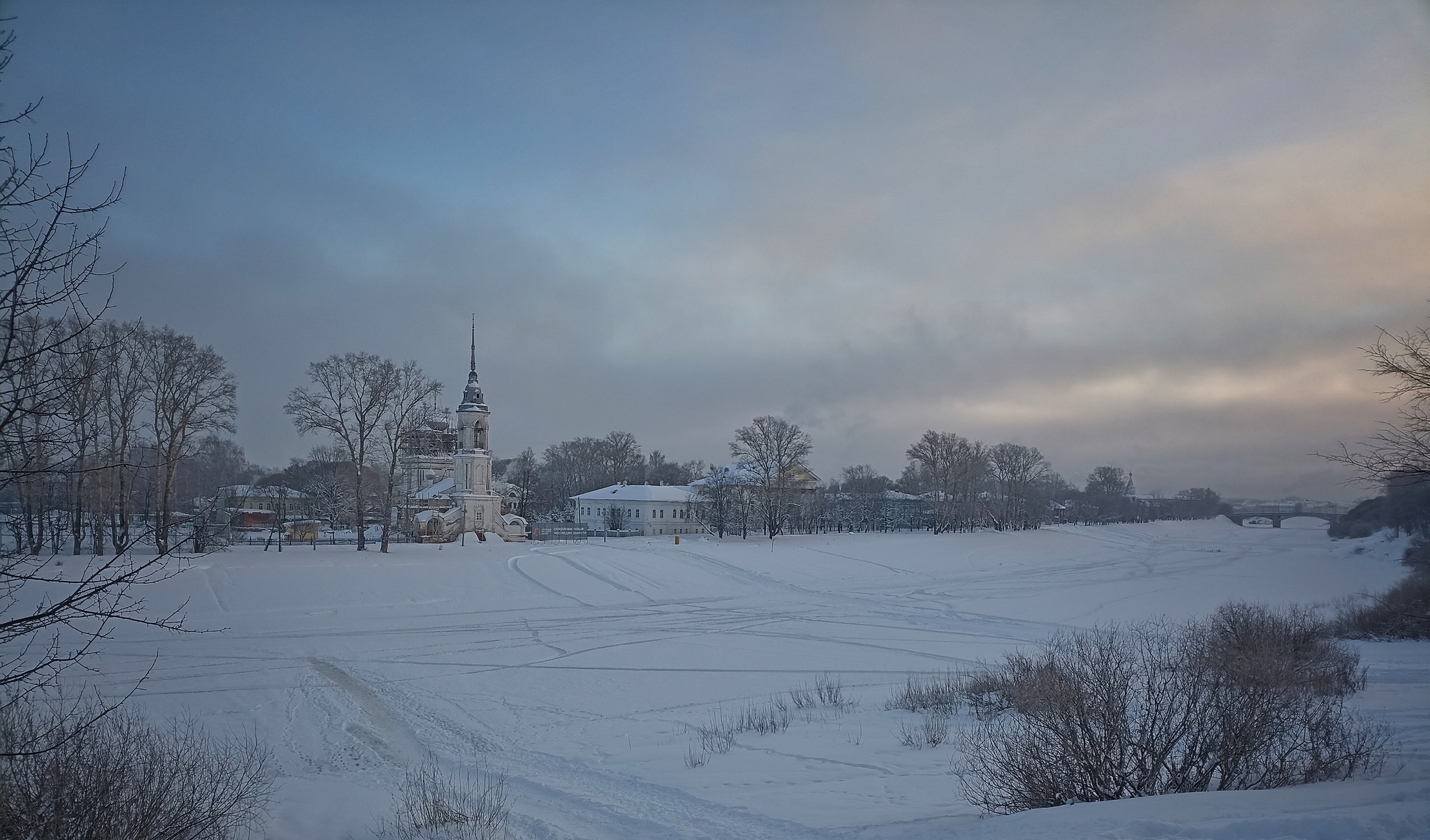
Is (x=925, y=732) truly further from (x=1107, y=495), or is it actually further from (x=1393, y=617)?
(x=1107, y=495)

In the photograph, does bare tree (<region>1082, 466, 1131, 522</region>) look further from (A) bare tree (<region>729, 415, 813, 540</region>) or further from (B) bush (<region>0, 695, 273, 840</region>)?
(B) bush (<region>0, 695, 273, 840</region>)

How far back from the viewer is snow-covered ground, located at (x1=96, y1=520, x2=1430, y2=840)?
8.89 meters

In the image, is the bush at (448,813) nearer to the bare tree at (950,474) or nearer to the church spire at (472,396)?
the church spire at (472,396)

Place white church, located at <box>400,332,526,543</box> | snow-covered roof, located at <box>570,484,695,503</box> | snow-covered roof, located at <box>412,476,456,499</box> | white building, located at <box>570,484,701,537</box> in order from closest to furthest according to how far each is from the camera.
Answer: white church, located at <box>400,332,526,543</box>, white building, located at <box>570,484,701,537</box>, snow-covered roof, located at <box>570,484,695,503</box>, snow-covered roof, located at <box>412,476,456,499</box>

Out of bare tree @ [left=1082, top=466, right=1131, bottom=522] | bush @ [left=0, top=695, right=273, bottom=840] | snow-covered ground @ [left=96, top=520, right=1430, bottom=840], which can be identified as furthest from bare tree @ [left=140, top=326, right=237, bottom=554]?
bare tree @ [left=1082, top=466, right=1131, bottom=522]

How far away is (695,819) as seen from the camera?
929cm

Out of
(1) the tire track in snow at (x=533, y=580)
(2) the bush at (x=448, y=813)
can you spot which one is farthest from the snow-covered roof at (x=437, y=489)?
(2) the bush at (x=448, y=813)

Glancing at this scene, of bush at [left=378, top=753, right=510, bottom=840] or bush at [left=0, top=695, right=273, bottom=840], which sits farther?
bush at [left=378, top=753, right=510, bottom=840]

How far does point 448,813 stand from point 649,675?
39.6 ft

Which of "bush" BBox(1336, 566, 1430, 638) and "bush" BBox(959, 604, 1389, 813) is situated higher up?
"bush" BBox(959, 604, 1389, 813)

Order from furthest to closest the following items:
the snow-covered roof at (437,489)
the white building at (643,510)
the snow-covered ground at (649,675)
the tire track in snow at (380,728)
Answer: the snow-covered roof at (437,489)
the white building at (643,510)
the tire track in snow at (380,728)
the snow-covered ground at (649,675)

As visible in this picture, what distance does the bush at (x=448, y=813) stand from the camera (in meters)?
8.25

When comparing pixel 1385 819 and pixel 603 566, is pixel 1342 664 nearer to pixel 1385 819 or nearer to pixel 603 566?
pixel 1385 819

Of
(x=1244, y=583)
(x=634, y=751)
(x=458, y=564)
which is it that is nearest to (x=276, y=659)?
(x=634, y=751)
